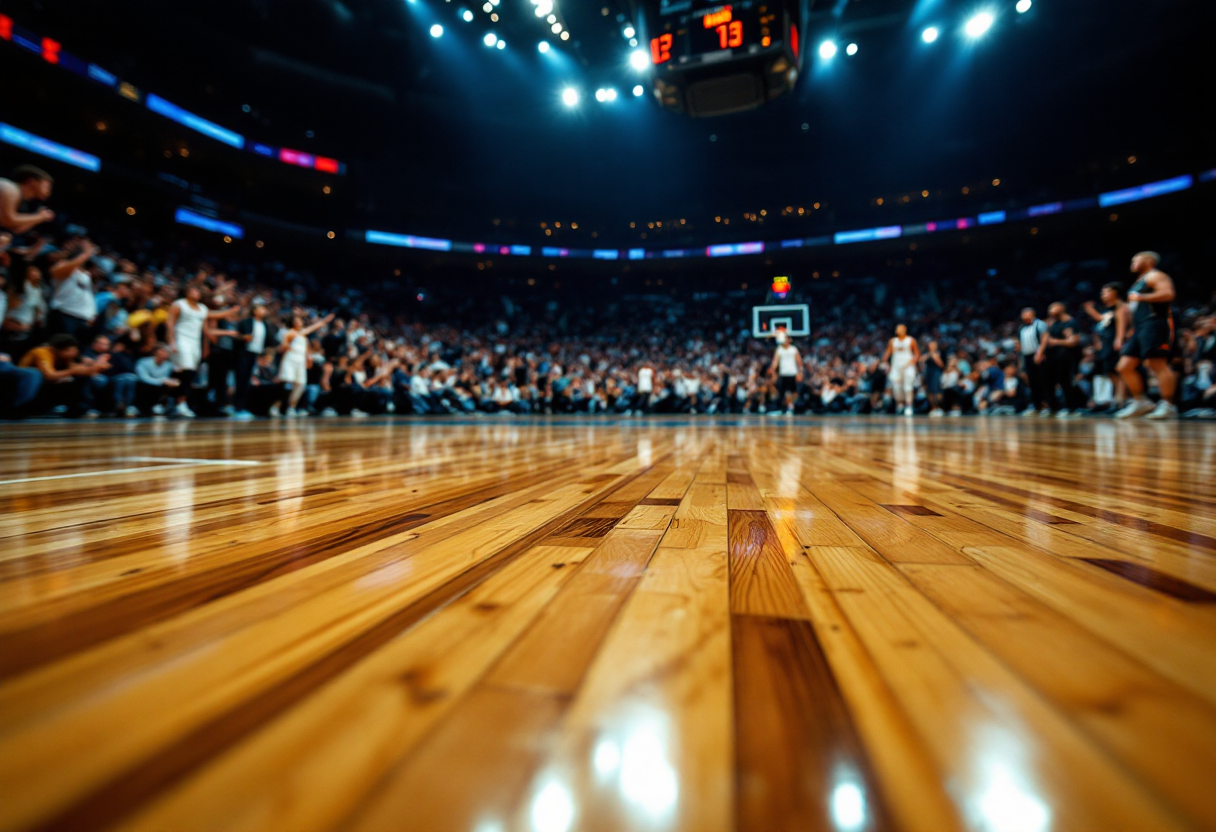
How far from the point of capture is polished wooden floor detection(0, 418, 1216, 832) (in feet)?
0.59

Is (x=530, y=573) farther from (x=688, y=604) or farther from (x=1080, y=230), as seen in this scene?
(x=1080, y=230)

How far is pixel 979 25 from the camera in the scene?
1132 centimetres

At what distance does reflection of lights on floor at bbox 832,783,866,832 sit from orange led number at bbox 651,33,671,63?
775 cm

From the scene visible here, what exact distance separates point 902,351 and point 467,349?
1081cm

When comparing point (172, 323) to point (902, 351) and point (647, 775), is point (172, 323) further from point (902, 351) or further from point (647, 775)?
point (902, 351)

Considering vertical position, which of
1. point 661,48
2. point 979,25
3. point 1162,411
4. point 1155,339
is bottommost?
point 1162,411

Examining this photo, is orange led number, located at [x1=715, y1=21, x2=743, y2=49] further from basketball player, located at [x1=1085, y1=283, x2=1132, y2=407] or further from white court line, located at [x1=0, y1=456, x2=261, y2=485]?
white court line, located at [x1=0, y1=456, x2=261, y2=485]

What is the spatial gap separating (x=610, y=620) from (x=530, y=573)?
118mm

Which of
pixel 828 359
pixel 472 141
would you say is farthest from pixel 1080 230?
pixel 472 141

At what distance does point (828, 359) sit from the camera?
13547 millimetres

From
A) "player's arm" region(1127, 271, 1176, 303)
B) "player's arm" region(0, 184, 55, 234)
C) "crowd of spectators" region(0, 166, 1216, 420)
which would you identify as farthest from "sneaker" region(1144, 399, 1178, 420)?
"player's arm" region(0, 184, 55, 234)

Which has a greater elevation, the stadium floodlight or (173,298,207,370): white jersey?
the stadium floodlight

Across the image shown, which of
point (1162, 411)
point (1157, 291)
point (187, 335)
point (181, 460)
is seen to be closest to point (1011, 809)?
point (181, 460)

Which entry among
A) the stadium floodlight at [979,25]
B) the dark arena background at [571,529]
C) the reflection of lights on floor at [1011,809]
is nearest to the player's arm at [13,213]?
the dark arena background at [571,529]
